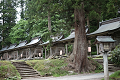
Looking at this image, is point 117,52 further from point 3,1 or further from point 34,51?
point 3,1

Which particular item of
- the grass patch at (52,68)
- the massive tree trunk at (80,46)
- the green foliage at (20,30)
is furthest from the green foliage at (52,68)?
the green foliage at (20,30)

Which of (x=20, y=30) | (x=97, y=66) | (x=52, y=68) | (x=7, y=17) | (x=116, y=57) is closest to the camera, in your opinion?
(x=116, y=57)

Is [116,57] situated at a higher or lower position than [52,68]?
higher

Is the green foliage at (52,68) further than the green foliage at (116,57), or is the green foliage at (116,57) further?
the green foliage at (116,57)

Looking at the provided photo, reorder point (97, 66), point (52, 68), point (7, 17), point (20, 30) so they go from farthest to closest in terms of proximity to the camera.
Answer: point (7, 17), point (20, 30), point (97, 66), point (52, 68)

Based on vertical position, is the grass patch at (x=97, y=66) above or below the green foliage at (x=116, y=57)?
below

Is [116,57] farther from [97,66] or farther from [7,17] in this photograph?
[7,17]

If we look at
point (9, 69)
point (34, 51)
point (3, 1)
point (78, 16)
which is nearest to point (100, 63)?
point (78, 16)

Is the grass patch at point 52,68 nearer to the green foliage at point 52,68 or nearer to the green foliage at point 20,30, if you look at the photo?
the green foliage at point 52,68

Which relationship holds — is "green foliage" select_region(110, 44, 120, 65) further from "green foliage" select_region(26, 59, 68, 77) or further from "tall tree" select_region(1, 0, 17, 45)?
"tall tree" select_region(1, 0, 17, 45)

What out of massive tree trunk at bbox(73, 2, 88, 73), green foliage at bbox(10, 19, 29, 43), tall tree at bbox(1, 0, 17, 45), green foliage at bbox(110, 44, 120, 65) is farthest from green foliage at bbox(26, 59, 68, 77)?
tall tree at bbox(1, 0, 17, 45)

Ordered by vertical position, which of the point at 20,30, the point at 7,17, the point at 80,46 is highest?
the point at 7,17

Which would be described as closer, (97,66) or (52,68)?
(52,68)

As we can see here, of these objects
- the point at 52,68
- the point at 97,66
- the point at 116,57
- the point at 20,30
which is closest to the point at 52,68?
the point at 52,68
